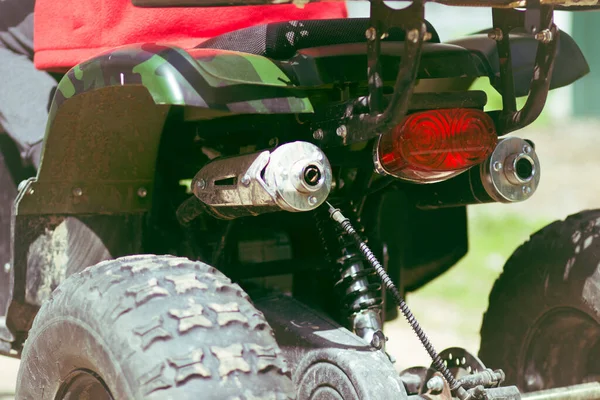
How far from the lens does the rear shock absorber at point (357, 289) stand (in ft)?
8.03

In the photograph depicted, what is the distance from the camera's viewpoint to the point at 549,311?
2908mm

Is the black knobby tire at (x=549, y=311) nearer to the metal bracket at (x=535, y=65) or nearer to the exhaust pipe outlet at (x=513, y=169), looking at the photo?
the exhaust pipe outlet at (x=513, y=169)

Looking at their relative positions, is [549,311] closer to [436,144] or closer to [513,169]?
[513,169]

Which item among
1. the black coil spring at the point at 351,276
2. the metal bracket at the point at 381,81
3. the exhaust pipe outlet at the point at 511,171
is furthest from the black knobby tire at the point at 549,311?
the metal bracket at the point at 381,81

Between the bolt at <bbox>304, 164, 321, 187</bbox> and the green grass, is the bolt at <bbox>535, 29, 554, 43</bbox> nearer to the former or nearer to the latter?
the bolt at <bbox>304, 164, 321, 187</bbox>

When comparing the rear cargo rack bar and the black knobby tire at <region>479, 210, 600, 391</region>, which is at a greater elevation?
the rear cargo rack bar

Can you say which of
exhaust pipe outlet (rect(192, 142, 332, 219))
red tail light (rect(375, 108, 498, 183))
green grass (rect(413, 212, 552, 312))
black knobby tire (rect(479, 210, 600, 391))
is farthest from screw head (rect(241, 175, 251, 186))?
green grass (rect(413, 212, 552, 312))

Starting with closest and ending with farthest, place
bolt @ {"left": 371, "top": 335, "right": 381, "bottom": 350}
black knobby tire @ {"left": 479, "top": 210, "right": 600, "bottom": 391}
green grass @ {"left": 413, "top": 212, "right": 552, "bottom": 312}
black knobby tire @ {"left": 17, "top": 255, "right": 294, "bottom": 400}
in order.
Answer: black knobby tire @ {"left": 17, "top": 255, "right": 294, "bottom": 400} < bolt @ {"left": 371, "top": 335, "right": 381, "bottom": 350} < black knobby tire @ {"left": 479, "top": 210, "right": 600, "bottom": 391} < green grass @ {"left": 413, "top": 212, "right": 552, "bottom": 312}

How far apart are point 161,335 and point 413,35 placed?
0.74m

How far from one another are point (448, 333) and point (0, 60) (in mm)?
3297

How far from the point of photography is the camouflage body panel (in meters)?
2.04

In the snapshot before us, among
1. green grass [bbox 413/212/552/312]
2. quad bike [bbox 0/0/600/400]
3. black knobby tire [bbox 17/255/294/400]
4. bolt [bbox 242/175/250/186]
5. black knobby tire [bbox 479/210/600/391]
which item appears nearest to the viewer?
black knobby tire [bbox 17/255/294/400]

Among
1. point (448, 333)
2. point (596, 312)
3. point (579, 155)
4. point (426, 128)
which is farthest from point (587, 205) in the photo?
point (426, 128)

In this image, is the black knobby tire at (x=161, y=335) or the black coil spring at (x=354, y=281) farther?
the black coil spring at (x=354, y=281)
